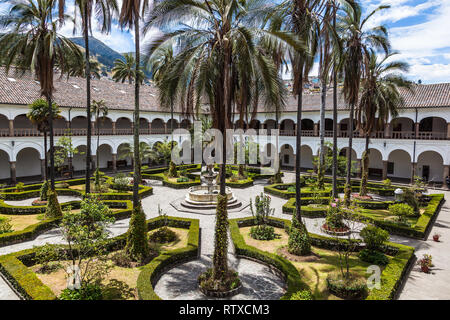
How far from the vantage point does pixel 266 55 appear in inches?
359

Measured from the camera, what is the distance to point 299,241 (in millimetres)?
10969

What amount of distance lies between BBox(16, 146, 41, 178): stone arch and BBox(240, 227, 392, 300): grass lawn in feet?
82.4

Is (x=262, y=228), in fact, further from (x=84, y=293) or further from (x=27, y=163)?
(x=27, y=163)

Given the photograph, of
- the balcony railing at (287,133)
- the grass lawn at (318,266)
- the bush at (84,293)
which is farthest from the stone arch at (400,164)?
the bush at (84,293)

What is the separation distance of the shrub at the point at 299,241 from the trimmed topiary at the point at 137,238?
17.9 feet

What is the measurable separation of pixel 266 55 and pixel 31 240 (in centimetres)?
1251

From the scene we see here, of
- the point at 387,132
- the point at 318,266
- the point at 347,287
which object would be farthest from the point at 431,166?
the point at 347,287

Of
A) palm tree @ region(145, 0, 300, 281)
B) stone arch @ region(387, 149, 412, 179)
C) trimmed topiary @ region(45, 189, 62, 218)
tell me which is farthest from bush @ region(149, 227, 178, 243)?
stone arch @ region(387, 149, 412, 179)

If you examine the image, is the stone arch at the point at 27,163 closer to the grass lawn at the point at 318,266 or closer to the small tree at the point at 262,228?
the small tree at the point at 262,228

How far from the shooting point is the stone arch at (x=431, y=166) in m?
27.1

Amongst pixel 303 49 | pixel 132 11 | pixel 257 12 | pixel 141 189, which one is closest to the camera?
pixel 303 49
